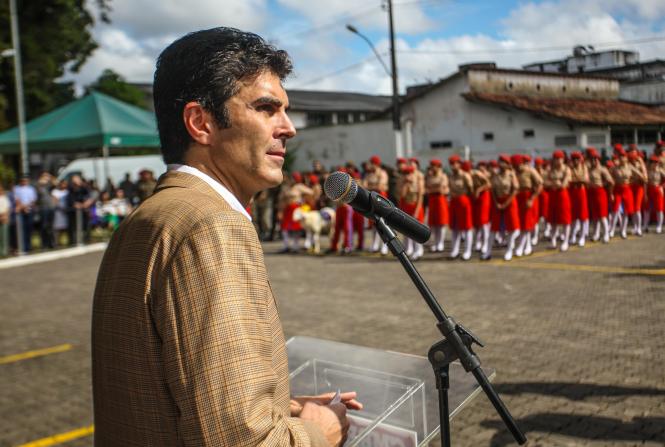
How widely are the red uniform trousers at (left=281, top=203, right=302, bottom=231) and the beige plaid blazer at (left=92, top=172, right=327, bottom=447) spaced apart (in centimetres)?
1347

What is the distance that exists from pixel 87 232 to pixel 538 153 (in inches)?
612

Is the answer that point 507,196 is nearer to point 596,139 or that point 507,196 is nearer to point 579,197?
point 579,197

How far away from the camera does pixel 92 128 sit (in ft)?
59.3

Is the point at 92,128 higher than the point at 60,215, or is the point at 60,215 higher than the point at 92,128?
the point at 92,128

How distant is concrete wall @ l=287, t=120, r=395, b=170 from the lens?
33.6 m

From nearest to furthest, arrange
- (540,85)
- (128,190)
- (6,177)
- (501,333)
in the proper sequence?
(501,333) < (540,85) < (6,177) < (128,190)

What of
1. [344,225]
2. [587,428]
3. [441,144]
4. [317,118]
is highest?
[317,118]

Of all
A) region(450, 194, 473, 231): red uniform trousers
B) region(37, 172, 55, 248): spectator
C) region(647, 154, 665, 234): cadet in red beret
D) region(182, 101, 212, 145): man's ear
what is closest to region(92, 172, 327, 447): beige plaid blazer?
region(182, 101, 212, 145): man's ear

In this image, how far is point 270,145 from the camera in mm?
1731

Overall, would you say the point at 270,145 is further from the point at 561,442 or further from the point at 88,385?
the point at 88,385

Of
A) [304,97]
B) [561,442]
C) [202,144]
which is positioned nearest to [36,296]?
[561,442]

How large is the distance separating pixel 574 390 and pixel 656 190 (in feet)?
12.3

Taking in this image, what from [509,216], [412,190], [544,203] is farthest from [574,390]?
[544,203]

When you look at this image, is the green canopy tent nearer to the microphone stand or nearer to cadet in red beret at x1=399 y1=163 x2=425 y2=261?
cadet in red beret at x1=399 y1=163 x2=425 y2=261
